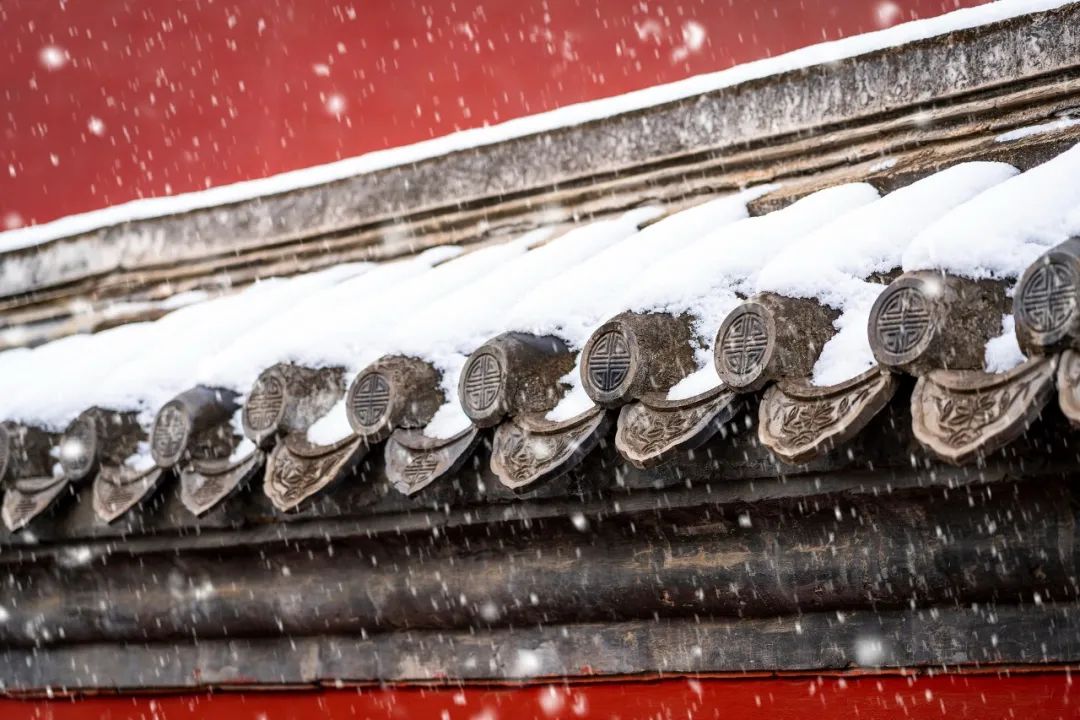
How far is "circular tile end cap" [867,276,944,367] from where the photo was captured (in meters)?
1.58

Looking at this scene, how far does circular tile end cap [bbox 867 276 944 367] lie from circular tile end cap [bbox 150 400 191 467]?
138 cm

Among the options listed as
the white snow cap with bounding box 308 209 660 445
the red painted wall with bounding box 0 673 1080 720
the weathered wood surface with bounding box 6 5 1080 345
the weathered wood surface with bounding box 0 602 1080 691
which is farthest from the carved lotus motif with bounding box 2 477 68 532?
the weathered wood surface with bounding box 6 5 1080 345

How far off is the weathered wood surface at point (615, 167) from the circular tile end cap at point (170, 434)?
889mm

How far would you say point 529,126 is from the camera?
296 centimetres

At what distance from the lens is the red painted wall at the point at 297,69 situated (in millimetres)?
2896

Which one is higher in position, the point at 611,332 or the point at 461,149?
the point at 461,149

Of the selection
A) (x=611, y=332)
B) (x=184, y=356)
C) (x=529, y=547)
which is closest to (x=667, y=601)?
(x=529, y=547)

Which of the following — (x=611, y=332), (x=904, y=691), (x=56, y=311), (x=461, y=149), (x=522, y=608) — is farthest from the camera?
(x=56, y=311)

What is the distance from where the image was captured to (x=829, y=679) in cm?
219

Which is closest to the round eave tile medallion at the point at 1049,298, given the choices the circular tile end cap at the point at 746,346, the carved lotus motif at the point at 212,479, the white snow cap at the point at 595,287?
the circular tile end cap at the point at 746,346

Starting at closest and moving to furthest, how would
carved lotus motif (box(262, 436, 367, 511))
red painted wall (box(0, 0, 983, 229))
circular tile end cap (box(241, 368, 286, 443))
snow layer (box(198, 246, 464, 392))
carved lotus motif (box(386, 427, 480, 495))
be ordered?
1. carved lotus motif (box(386, 427, 480, 495))
2. carved lotus motif (box(262, 436, 367, 511))
3. circular tile end cap (box(241, 368, 286, 443))
4. snow layer (box(198, 246, 464, 392))
5. red painted wall (box(0, 0, 983, 229))

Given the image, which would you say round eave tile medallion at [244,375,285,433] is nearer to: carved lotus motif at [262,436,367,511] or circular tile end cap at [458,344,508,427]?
carved lotus motif at [262,436,367,511]

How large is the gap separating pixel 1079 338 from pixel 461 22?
2129 mm

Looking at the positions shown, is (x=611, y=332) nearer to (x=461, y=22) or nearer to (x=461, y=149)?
(x=461, y=149)
